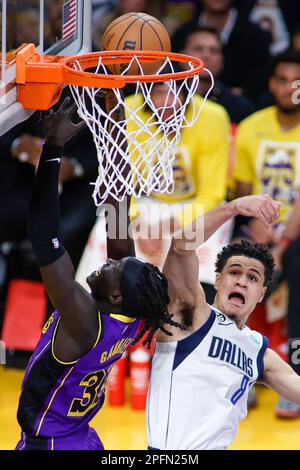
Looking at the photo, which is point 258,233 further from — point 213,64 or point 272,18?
point 272,18

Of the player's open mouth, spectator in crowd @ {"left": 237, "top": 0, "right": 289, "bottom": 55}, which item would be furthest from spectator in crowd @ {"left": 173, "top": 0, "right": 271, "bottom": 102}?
the player's open mouth

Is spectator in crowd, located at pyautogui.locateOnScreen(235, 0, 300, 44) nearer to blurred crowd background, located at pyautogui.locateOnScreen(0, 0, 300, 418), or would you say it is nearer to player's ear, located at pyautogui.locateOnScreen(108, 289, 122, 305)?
blurred crowd background, located at pyautogui.locateOnScreen(0, 0, 300, 418)

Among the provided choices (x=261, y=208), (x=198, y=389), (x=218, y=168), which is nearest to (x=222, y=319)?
(x=198, y=389)

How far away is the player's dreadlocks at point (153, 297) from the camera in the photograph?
384cm

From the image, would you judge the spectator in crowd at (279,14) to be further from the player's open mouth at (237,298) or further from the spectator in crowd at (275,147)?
the player's open mouth at (237,298)

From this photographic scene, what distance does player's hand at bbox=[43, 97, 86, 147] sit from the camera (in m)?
3.86

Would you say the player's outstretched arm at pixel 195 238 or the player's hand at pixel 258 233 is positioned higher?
the player's outstretched arm at pixel 195 238

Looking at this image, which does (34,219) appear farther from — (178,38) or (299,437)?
(178,38)

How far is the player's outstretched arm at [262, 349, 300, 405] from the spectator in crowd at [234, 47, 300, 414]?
201 centimetres

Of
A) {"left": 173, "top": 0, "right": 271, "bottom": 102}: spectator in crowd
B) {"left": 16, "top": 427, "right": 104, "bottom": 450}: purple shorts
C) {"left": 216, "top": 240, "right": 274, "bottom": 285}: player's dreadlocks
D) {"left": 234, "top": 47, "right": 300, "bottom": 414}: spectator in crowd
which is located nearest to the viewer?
{"left": 16, "top": 427, "right": 104, "bottom": 450}: purple shorts

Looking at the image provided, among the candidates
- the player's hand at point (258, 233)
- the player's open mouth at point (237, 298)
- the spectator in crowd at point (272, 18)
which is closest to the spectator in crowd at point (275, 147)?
the player's hand at point (258, 233)

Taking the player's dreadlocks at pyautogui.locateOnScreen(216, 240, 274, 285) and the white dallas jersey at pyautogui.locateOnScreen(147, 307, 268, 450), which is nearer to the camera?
the white dallas jersey at pyautogui.locateOnScreen(147, 307, 268, 450)

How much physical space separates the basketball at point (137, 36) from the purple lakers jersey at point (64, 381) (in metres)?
1.01

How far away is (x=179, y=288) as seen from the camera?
161 inches
